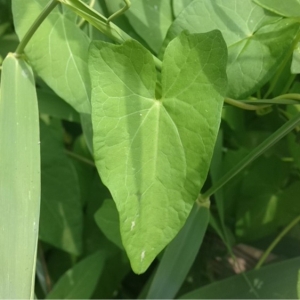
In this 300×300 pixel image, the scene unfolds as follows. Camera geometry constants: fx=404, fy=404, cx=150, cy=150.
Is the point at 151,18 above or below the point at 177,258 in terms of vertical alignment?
above

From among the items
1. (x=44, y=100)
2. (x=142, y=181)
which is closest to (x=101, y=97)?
(x=142, y=181)

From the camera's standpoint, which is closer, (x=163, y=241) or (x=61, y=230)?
(x=163, y=241)

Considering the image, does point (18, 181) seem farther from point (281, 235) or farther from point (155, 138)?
point (281, 235)

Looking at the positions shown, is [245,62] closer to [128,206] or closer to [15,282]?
[128,206]

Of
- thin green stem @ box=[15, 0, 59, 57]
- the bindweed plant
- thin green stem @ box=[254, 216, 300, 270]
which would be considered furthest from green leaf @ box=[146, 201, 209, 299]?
thin green stem @ box=[15, 0, 59, 57]

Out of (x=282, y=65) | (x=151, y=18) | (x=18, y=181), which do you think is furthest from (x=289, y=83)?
(x=18, y=181)

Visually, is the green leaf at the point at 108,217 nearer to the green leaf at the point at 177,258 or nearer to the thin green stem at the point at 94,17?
the green leaf at the point at 177,258
